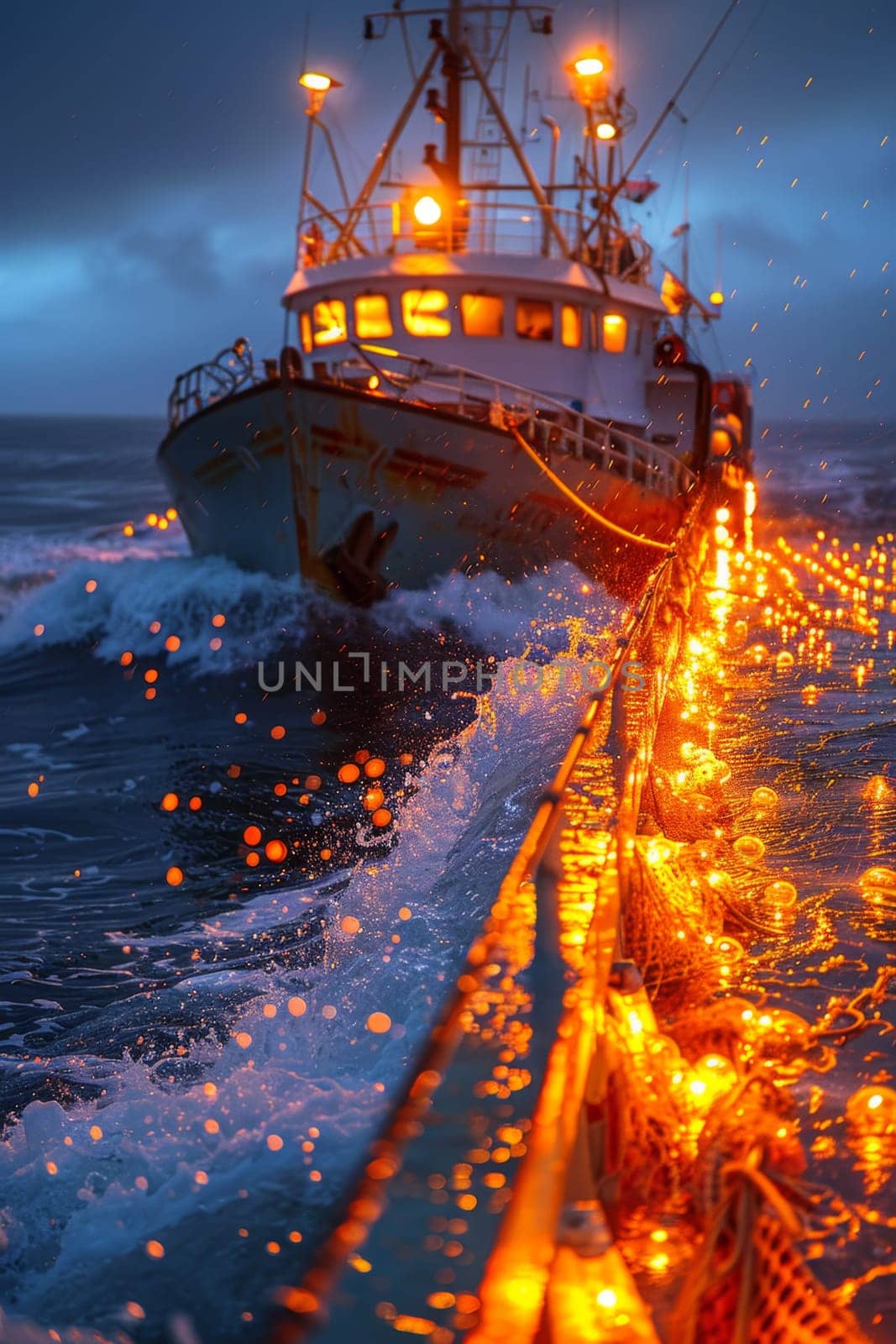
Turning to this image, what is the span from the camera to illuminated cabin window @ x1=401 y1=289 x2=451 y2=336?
61.0ft

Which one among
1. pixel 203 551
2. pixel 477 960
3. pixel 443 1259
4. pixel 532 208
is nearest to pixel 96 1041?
pixel 477 960

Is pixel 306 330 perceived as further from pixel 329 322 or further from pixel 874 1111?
pixel 874 1111

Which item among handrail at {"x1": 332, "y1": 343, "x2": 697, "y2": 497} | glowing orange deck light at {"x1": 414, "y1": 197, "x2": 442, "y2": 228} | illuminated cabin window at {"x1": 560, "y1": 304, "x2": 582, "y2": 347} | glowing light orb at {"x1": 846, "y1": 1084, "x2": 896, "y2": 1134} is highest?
glowing orange deck light at {"x1": 414, "y1": 197, "x2": 442, "y2": 228}

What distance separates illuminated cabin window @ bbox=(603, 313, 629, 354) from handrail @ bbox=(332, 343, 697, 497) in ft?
4.98

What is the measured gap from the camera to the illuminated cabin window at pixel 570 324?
19.1 meters

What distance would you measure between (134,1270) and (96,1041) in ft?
7.89

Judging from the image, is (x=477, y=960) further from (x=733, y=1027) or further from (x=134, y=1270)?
(x=134, y=1270)

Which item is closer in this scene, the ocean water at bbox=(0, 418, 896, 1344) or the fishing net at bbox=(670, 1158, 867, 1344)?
the fishing net at bbox=(670, 1158, 867, 1344)

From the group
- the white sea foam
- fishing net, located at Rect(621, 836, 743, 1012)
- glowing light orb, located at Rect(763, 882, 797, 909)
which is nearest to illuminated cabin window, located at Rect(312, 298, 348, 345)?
the white sea foam

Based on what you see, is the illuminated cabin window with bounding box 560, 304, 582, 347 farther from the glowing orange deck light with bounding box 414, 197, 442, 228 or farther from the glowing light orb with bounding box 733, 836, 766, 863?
the glowing light orb with bounding box 733, 836, 766, 863

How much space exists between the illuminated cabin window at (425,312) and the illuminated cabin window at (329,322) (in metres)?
1.22

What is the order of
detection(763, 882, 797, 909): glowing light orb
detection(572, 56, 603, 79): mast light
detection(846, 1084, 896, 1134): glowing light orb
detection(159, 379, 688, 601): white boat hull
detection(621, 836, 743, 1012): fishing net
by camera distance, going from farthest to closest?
detection(572, 56, 603, 79): mast light → detection(159, 379, 688, 601): white boat hull → detection(763, 882, 797, 909): glowing light orb → detection(621, 836, 743, 1012): fishing net → detection(846, 1084, 896, 1134): glowing light orb

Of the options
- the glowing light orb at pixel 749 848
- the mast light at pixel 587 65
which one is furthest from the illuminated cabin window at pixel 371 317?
the glowing light orb at pixel 749 848

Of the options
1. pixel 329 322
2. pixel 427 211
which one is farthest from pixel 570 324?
pixel 329 322
